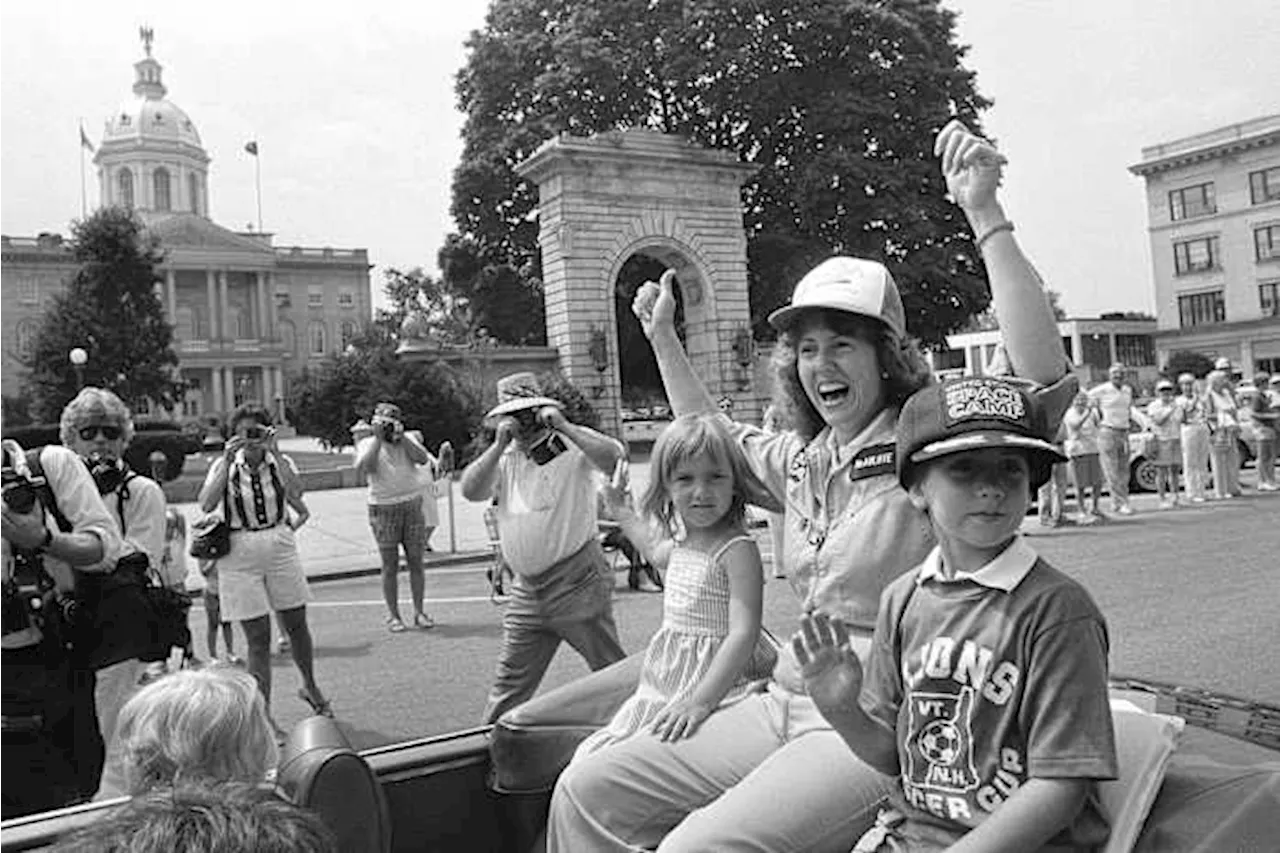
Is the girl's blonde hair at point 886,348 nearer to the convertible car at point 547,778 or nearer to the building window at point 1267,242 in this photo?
the convertible car at point 547,778

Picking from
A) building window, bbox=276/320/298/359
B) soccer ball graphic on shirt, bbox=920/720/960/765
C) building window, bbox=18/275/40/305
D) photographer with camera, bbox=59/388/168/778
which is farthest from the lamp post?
building window, bbox=276/320/298/359

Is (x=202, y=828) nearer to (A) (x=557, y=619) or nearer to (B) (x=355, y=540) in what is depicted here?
(A) (x=557, y=619)

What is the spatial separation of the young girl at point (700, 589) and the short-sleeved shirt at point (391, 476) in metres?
6.80

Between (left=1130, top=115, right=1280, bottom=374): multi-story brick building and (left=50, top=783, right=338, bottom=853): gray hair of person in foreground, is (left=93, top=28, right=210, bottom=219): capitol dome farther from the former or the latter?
(left=50, top=783, right=338, bottom=853): gray hair of person in foreground

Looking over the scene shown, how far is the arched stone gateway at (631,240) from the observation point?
113ft

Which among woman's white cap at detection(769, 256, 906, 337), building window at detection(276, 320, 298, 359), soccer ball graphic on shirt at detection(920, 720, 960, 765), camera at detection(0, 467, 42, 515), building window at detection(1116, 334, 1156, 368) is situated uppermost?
building window at detection(276, 320, 298, 359)

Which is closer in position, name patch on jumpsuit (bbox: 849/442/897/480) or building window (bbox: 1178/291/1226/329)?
name patch on jumpsuit (bbox: 849/442/897/480)

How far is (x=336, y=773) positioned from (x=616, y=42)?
37818 mm

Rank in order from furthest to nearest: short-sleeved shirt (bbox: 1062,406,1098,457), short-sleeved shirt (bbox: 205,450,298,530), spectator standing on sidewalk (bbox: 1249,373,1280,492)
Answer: spectator standing on sidewalk (bbox: 1249,373,1280,492) < short-sleeved shirt (bbox: 1062,406,1098,457) < short-sleeved shirt (bbox: 205,450,298,530)

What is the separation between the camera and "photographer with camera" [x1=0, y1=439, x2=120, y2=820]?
3617mm

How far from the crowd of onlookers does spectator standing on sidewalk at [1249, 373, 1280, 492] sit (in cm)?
2

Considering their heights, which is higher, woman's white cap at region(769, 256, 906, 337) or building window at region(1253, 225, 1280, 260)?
building window at region(1253, 225, 1280, 260)

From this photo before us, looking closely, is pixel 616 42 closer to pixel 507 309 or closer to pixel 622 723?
pixel 507 309

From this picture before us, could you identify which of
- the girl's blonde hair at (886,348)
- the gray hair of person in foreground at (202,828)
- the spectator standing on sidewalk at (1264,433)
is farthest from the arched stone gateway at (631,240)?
the gray hair of person in foreground at (202,828)
